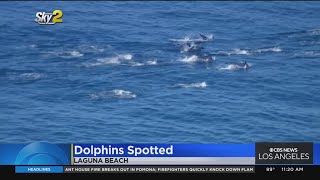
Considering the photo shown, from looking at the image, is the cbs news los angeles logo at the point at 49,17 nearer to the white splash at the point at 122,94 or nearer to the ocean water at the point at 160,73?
the ocean water at the point at 160,73

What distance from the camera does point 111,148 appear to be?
2303 inches

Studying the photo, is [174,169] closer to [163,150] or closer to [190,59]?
[163,150]

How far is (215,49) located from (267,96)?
990 cm

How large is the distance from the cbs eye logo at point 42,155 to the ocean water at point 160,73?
10.9ft

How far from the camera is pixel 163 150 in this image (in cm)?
5831

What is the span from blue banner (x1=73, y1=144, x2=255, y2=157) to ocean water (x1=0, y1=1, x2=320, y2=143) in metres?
3.70

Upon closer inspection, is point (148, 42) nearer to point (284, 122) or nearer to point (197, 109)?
point (197, 109)

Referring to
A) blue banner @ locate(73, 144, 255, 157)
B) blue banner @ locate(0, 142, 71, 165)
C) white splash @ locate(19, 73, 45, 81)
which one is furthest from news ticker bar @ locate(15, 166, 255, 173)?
white splash @ locate(19, 73, 45, 81)

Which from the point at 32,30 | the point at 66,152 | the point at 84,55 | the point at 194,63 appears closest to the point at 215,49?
the point at 194,63

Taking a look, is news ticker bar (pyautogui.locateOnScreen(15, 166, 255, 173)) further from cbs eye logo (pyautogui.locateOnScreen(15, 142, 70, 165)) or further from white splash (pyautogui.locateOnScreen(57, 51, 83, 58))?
white splash (pyautogui.locateOnScreen(57, 51, 83, 58))

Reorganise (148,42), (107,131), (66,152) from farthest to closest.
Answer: (148,42), (107,131), (66,152)

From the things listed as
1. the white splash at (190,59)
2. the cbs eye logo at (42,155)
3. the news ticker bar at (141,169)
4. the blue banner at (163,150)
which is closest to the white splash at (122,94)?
the white splash at (190,59)

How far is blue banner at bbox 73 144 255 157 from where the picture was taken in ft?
190

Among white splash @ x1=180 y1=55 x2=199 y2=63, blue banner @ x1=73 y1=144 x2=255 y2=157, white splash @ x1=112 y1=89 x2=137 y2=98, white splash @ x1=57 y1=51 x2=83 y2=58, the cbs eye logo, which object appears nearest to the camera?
blue banner @ x1=73 y1=144 x2=255 y2=157
